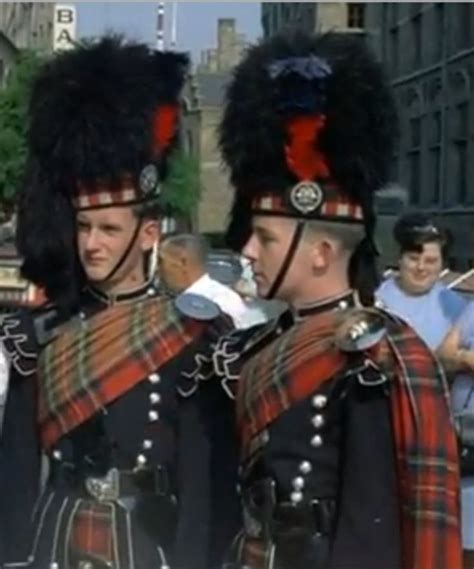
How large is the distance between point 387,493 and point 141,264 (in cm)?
97

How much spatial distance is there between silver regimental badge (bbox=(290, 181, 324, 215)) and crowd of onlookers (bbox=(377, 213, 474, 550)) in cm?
205

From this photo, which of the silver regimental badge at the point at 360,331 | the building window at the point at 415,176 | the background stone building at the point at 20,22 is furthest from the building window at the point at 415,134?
the silver regimental badge at the point at 360,331

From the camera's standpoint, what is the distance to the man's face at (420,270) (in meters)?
6.65

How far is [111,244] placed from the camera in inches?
163

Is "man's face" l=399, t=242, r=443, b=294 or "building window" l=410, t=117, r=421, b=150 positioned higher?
"building window" l=410, t=117, r=421, b=150

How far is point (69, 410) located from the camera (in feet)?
13.2

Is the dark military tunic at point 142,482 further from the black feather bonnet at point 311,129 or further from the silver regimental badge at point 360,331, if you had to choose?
the silver regimental badge at point 360,331

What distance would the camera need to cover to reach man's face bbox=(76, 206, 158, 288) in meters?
4.12

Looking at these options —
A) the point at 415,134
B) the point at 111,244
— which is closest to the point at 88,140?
the point at 111,244

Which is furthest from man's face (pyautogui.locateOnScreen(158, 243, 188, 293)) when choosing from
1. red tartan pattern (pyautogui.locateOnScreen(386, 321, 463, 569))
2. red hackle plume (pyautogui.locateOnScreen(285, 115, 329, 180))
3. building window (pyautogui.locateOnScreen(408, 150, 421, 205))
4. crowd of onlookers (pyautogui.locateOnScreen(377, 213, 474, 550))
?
building window (pyautogui.locateOnScreen(408, 150, 421, 205))

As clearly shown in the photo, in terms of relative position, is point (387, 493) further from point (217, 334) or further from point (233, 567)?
point (217, 334)

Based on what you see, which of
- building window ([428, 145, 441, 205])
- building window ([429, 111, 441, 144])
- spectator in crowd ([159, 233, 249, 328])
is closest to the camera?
spectator in crowd ([159, 233, 249, 328])

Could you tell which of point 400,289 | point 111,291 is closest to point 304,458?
point 111,291

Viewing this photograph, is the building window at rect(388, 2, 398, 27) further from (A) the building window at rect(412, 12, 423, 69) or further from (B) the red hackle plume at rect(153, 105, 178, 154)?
(B) the red hackle plume at rect(153, 105, 178, 154)
